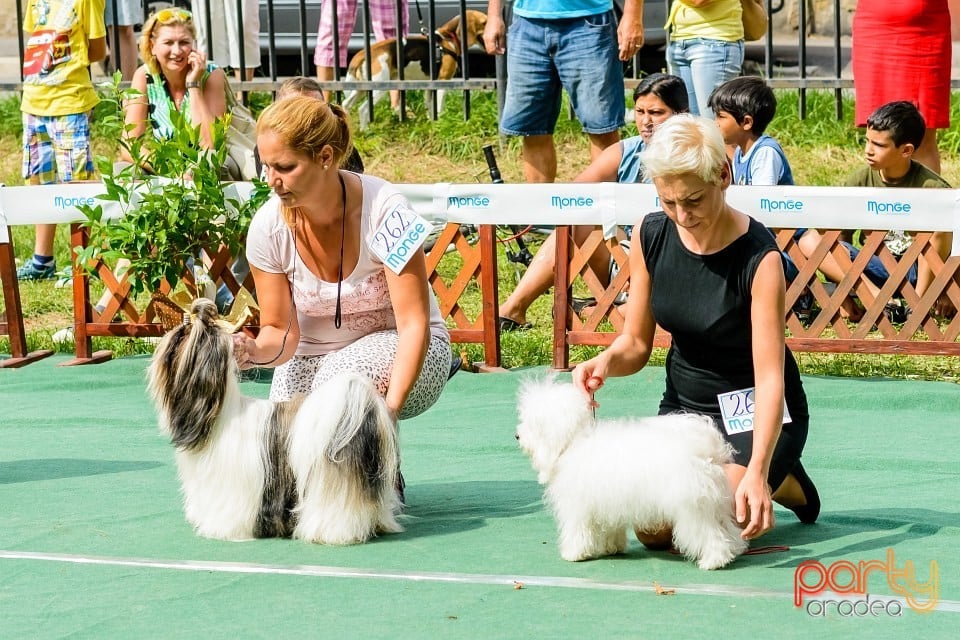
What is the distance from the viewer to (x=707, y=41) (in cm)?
759

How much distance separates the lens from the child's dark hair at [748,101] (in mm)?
6465

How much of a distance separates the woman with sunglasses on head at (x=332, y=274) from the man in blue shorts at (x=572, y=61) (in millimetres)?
3428

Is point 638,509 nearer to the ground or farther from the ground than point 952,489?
farther from the ground

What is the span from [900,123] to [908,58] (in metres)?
0.77

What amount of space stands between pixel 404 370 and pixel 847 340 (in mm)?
2991

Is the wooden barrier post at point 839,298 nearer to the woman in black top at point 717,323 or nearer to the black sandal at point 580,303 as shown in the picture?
the black sandal at point 580,303

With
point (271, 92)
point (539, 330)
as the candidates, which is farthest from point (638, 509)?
point (271, 92)

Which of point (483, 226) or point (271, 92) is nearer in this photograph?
point (483, 226)

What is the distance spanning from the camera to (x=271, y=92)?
10.2 m

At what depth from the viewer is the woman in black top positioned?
11.1ft

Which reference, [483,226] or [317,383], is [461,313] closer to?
[483,226]

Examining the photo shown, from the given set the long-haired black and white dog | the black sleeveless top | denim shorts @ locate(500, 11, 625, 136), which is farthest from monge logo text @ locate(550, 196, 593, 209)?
the long-haired black and white dog

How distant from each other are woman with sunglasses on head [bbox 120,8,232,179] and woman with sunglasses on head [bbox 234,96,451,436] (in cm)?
313

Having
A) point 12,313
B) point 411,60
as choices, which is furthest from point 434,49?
point 12,313
